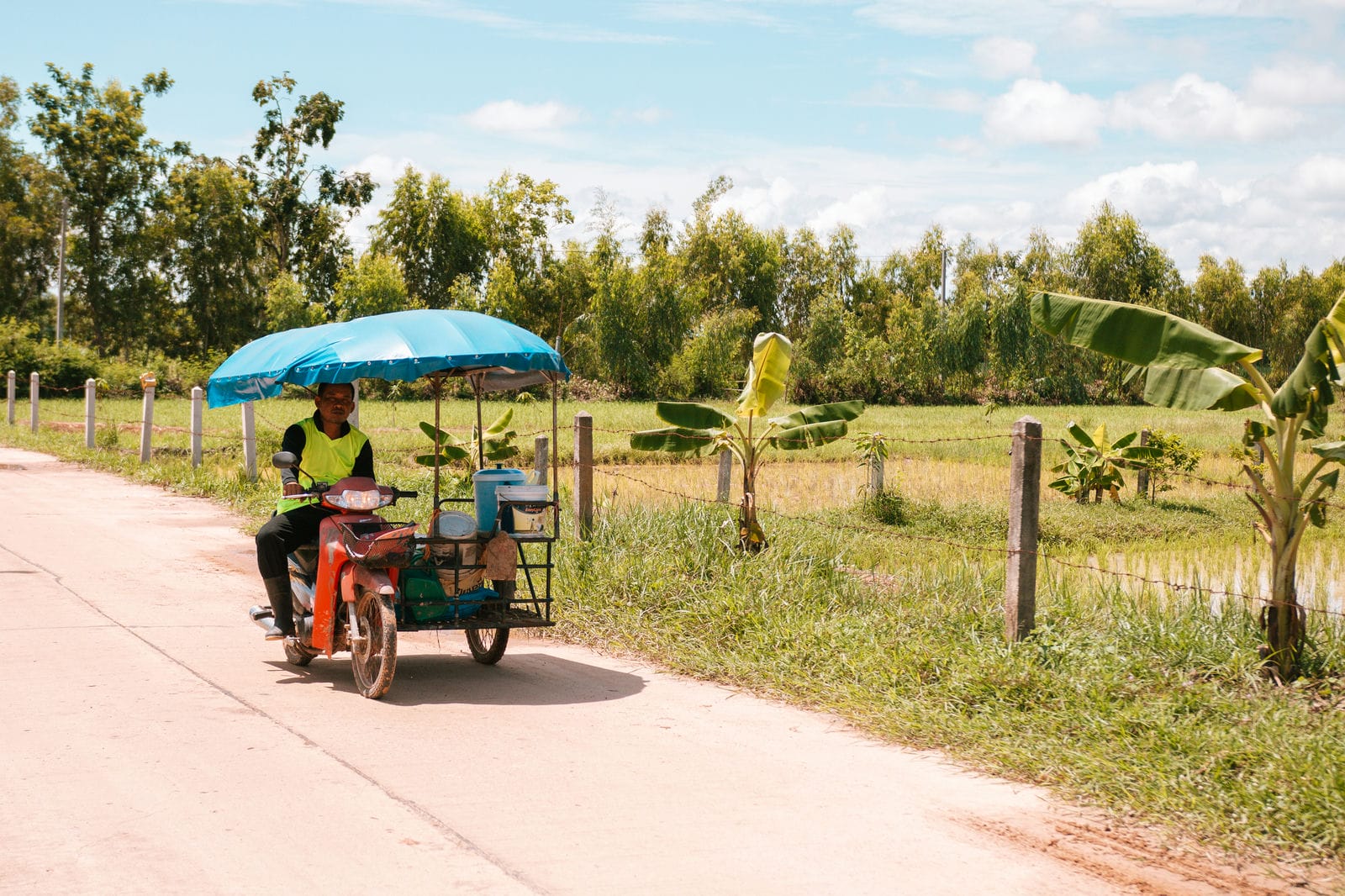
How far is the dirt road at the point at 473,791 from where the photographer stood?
4.71 m

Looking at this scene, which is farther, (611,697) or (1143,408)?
(1143,408)

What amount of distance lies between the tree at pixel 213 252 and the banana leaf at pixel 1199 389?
2326 inches

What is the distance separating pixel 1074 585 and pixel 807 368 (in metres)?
48.7

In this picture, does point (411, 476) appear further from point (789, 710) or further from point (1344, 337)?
point (1344, 337)

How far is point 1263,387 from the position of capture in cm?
728

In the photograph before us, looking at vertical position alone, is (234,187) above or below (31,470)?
above

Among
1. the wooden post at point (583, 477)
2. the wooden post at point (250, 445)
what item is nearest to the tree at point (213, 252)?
the wooden post at point (250, 445)

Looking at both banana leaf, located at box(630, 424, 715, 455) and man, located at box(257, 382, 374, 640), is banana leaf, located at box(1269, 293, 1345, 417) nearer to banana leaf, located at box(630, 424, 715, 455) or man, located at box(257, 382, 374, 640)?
banana leaf, located at box(630, 424, 715, 455)

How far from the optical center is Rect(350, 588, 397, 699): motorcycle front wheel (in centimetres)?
731

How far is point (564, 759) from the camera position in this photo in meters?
6.21

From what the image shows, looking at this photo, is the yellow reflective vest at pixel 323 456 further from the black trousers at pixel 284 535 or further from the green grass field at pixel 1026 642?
the green grass field at pixel 1026 642

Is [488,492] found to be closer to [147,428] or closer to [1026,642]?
[1026,642]

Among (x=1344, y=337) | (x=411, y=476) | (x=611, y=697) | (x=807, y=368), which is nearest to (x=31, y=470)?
(x=411, y=476)

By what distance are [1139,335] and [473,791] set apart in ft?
15.0
